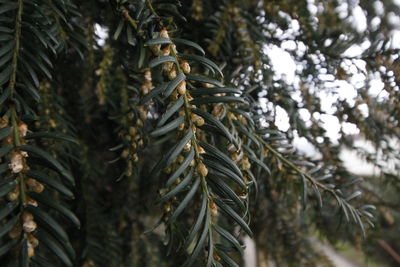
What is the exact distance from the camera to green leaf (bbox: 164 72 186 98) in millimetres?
Answer: 191

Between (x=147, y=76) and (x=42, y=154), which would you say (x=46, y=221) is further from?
(x=147, y=76)

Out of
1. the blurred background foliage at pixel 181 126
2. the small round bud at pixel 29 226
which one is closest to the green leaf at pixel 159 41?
the blurred background foliage at pixel 181 126

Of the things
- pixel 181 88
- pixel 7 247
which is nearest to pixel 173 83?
pixel 181 88

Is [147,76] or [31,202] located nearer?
[31,202]

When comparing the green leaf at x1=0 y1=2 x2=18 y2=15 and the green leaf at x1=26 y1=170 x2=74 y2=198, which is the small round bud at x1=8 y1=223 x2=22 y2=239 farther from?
the green leaf at x1=0 y1=2 x2=18 y2=15

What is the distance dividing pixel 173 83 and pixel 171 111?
2 cm

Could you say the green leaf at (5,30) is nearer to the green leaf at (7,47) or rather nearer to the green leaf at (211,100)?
the green leaf at (7,47)

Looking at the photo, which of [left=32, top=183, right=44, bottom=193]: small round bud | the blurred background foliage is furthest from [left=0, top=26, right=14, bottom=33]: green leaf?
[left=32, top=183, right=44, bottom=193]: small round bud

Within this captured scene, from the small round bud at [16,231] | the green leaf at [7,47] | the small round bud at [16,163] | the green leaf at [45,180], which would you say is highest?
the green leaf at [7,47]

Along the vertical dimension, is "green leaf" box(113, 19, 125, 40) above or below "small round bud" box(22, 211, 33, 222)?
above

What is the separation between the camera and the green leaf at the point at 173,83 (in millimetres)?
191

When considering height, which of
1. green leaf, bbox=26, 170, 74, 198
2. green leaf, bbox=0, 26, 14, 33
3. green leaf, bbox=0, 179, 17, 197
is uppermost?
green leaf, bbox=0, 26, 14, 33

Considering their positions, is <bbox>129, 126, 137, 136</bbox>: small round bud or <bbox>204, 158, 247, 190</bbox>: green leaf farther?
<bbox>129, 126, 137, 136</bbox>: small round bud

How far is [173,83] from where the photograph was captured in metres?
0.20
